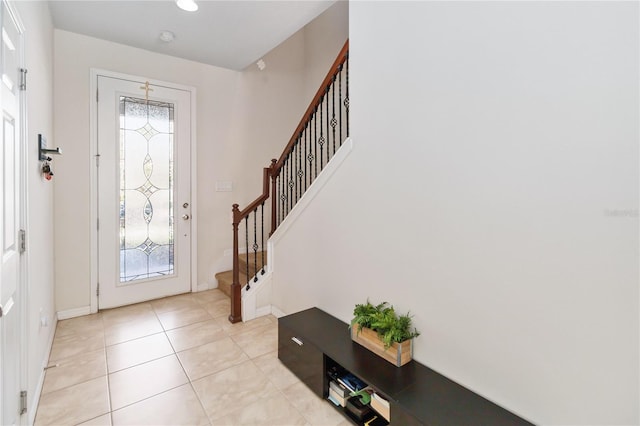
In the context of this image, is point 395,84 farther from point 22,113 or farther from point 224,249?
point 224,249

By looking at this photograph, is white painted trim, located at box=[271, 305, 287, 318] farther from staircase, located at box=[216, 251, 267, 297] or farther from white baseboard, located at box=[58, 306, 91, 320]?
white baseboard, located at box=[58, 306, 91, 320]

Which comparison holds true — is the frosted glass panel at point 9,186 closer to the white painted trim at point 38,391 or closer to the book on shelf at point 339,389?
the white painted trim at point 38,391

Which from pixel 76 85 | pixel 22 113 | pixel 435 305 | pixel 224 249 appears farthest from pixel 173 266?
pixel 435 305

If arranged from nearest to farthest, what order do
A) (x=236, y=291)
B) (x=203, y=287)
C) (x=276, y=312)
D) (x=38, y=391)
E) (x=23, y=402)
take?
1. (x=23, y=402)
2. (x=38, y=391)
3. (x=236, y=291)
4. (x=276, y=312)
5. (x=203, y=287)

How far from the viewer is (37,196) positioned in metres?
2.21

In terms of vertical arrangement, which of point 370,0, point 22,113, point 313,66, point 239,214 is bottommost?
point 239,214

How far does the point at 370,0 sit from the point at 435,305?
2.00 meters

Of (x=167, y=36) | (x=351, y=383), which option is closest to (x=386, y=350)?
(x=351, y=383)

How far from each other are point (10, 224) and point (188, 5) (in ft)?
6.84

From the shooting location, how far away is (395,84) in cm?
201

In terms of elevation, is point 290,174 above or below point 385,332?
above

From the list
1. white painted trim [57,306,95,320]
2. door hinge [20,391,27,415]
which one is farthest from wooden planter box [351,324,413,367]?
white painted trim [57,306,95,320]

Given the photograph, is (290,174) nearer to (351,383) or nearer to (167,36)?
→ (167,36)

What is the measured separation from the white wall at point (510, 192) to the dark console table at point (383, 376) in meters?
Result: 0.10
